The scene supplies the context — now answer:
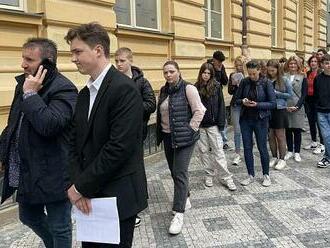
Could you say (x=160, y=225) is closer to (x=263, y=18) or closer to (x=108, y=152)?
(x=108, y=152)

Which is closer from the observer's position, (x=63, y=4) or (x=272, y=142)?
(x=63, y=4)

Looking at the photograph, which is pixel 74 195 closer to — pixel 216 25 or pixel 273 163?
pixel 273 163

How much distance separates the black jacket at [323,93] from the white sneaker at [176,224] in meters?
3.63

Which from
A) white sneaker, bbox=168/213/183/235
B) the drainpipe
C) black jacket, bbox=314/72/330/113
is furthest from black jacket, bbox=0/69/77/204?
the drainpipe

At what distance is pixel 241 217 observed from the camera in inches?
188

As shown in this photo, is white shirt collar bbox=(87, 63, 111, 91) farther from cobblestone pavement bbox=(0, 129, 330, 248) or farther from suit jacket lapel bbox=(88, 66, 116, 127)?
cobblestone pavement bbox=(0, 129, 330, 248)

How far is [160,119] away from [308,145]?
5.14 meters

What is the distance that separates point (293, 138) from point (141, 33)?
10.9ft

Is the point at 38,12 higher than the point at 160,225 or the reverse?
higher

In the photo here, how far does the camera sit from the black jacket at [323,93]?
6.93 m

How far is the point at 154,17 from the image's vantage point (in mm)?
8641

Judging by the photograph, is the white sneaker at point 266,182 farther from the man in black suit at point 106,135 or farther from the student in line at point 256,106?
the man in black suit at point 106,135

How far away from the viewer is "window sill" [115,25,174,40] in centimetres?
718

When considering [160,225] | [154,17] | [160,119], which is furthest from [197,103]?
[154,17]
